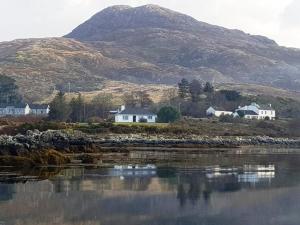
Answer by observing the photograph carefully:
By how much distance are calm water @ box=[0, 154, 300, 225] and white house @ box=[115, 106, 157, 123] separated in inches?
2578

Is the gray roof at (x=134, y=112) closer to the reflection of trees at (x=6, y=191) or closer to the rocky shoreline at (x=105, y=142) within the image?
the rocky shoreline at (x=105, y=142)

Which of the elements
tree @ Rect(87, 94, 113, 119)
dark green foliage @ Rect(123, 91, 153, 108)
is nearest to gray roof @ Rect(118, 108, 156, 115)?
tree @ Rect(87, 94, 113, 119)

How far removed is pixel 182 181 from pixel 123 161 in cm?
1481

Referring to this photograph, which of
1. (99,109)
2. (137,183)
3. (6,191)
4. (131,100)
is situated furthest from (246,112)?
(6,191)

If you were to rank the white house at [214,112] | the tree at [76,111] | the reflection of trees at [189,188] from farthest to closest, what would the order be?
the white house at [214,112]
the tree at [76,111]
the reflection of trees at [189,188]

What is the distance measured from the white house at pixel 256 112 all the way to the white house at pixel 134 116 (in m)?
20.0

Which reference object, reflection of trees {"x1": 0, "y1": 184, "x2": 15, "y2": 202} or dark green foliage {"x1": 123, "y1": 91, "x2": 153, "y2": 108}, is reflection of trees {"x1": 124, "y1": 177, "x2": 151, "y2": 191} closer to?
reflection of trees {"x1": 0, "y1": 184, "x2": 15, "y2": 202}

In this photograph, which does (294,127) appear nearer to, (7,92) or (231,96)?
(231,96)

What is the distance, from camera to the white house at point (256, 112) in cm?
11975

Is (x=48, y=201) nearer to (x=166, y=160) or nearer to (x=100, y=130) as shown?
(x=166, y=160)

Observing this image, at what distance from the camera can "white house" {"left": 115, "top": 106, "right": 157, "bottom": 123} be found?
108688 millimetres

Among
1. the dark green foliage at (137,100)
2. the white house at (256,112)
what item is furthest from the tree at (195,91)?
the white house at (256,112)

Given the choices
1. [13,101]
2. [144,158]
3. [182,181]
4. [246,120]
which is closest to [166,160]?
[144,158]

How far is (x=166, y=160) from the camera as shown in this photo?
53344 millimetres
